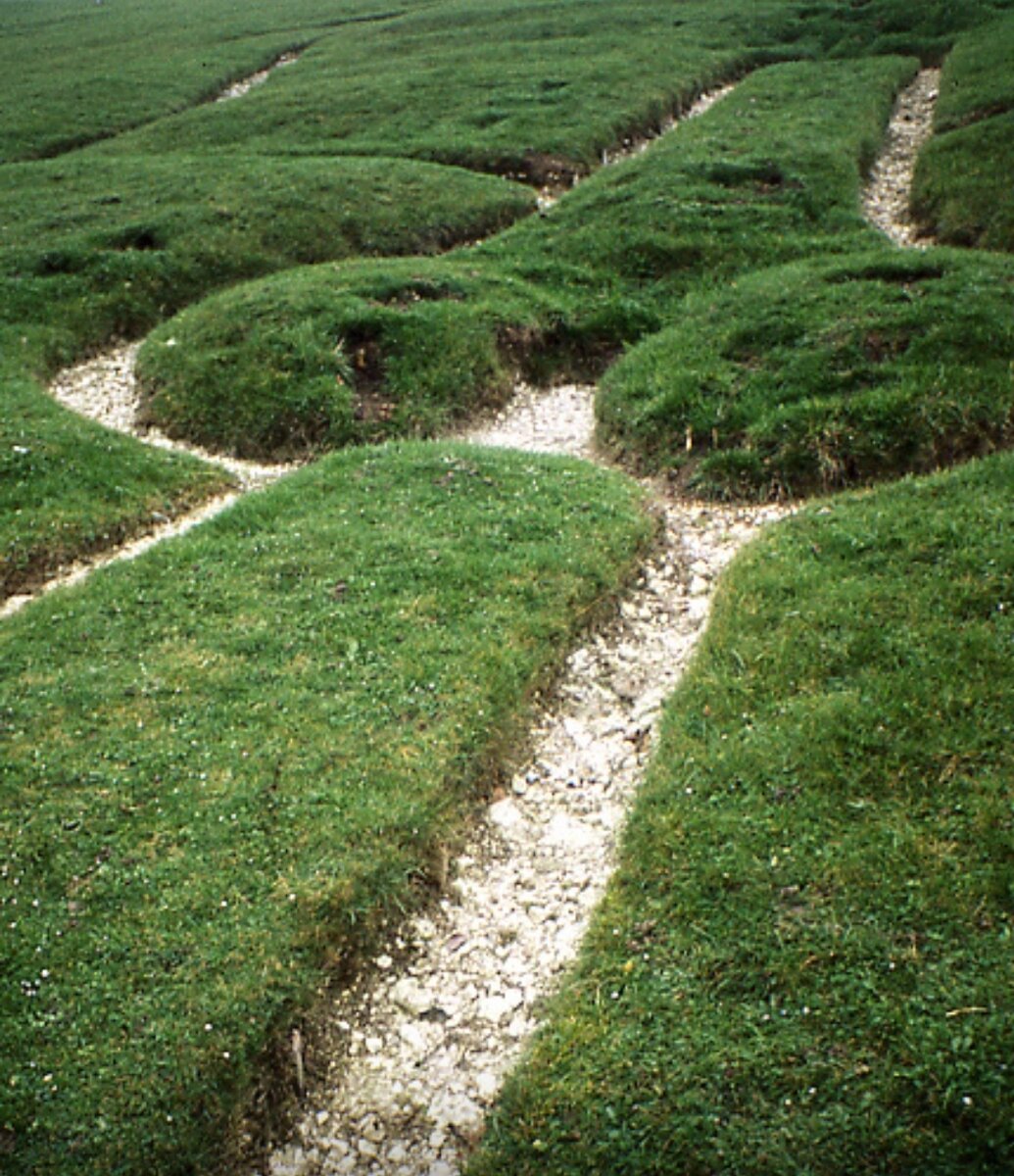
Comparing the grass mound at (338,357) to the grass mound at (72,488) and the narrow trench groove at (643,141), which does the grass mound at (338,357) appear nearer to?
the grass mound at (72,488)

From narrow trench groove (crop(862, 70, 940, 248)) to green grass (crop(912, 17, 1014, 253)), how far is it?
0.59 meters

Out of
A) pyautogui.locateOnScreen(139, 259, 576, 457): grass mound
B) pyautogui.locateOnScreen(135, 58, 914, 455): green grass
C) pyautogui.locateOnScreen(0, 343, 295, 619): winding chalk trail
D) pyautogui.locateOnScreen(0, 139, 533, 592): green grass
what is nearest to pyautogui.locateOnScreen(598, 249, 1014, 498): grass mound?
pyautogui.locateOnScreen(135, 58, 914, 455): green grass

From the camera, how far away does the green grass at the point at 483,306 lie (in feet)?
73.3

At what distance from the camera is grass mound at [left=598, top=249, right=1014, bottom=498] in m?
18.1

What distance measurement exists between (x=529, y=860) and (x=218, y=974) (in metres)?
3.75

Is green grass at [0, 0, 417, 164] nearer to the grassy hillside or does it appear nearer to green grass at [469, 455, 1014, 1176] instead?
the grassy hillside

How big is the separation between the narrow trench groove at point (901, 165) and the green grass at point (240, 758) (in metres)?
18.5

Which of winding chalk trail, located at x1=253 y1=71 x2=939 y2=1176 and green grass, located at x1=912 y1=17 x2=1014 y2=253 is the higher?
green grass, located at x1=912 y1=17 x2=1014 y2=253

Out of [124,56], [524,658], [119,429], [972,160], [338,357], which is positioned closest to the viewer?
[524,658]

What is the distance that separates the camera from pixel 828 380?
19.7m

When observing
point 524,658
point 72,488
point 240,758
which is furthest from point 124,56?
point 240,758

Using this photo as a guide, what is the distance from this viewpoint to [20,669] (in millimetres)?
13742

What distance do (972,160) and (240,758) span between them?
32.3 m

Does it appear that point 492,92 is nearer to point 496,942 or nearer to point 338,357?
point 338,357
